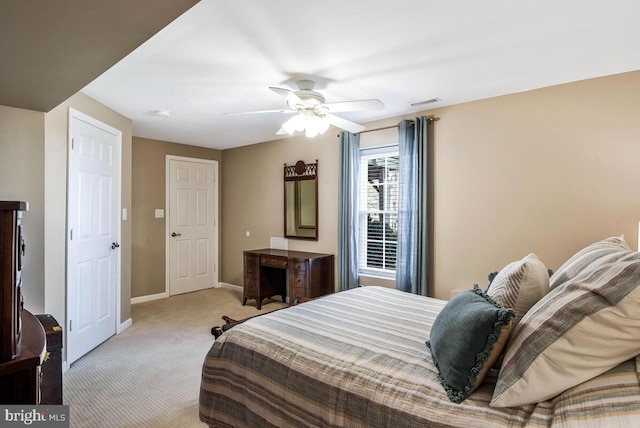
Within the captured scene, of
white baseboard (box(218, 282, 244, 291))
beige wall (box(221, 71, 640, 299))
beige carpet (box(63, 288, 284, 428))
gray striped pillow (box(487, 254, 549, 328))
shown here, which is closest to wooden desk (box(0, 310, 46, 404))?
beige carpet (box(63, 288, 284, 428))

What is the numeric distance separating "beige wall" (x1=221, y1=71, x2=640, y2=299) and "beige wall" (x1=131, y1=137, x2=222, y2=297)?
129 inches

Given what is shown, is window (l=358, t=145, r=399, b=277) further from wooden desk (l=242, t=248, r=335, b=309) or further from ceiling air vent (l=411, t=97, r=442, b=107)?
ceiling air vent (l=411, t=97, r=442, b=107)

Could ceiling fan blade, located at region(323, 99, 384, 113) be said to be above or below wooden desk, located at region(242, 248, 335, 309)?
above

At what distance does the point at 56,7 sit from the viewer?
1097mm

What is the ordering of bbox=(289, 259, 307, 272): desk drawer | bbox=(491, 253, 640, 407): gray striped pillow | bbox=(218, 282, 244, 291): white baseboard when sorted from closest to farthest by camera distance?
bbox=(491, 253, 640, 407): gray striped pillow
bbox=(289, 259, 307, 272): desk drawer
bbox=(218, 282, 244, 291): white baseboard

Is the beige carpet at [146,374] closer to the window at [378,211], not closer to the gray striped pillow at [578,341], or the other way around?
the window at [378,211]

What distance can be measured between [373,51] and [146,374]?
10.1 feet

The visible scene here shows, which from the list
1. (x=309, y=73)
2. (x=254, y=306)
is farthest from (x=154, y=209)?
(x=309, y=73)

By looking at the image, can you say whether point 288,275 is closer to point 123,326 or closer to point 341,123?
point 123,326

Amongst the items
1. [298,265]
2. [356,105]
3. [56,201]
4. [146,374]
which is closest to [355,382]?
[356,105]

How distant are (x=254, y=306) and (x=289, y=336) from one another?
324cm

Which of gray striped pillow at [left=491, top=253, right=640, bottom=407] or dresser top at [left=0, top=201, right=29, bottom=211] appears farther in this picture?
gray striped pillow at [left=491, top=253, right=640, bottom=407]

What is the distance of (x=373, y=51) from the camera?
92.7 inches

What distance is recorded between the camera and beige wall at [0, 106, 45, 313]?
7.61 feet
